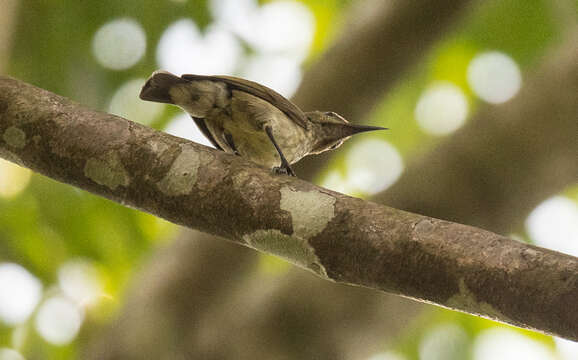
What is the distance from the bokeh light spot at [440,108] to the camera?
18.6 feet

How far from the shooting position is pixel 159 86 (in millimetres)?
2895

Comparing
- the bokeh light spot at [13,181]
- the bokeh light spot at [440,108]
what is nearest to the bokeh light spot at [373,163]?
the bokeh light spot at [440,108]

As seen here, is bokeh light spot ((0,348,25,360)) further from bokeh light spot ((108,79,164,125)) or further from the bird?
the bird

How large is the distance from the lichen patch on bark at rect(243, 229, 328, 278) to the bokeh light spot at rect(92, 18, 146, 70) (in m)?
2.83

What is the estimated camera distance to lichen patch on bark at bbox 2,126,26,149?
82.1 inches

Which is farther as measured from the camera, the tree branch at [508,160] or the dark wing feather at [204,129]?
the tree branch at [508,160]

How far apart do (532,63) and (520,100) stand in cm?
A: 107

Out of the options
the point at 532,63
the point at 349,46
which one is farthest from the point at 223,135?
the point at 532,63

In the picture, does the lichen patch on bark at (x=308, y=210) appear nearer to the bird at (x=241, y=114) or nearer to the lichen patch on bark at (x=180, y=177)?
the lichen patch on bark at (x=180, y=177)

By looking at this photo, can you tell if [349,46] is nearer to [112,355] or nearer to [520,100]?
[520,100]

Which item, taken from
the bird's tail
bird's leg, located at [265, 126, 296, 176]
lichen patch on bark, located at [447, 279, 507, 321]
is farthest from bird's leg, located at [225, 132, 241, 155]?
lichen patch on bark, located at [447, 279, 507, 321]

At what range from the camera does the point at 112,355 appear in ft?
13.1

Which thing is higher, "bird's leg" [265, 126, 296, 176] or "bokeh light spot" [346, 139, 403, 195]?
"bokeh light spot" [346, 139, 403, 195]

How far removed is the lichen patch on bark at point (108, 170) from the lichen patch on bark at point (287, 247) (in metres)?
0.37
